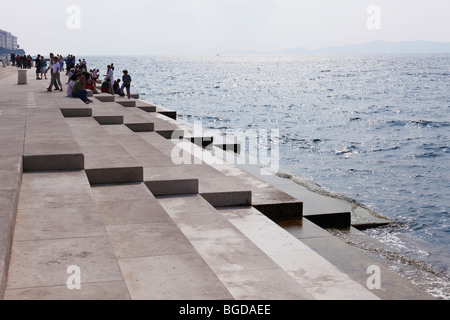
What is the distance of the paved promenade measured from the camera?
4.78 meters

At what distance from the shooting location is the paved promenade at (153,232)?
15.7 ft

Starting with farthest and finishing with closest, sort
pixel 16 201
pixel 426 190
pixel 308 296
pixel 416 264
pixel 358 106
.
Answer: pixel 358 106 < pixel 426 190 < pixel 416 264 < pixel 16 201 < pixel 308 296

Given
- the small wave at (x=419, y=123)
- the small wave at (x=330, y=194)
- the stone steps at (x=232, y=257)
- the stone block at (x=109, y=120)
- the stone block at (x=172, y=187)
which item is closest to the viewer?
the stone steps at (x=232, y=257)

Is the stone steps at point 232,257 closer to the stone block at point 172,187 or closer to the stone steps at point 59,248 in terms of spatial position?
the stone block at point 172,187

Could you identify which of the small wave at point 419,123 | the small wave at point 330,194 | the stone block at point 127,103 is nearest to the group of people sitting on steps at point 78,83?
the stone block at point 127,103

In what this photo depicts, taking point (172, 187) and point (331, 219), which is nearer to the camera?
point (172, 187)

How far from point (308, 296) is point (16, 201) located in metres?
3.44

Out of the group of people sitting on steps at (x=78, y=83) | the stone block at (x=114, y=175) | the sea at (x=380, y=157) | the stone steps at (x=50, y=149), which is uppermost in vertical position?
the group of people sitting on steps at (x=78, y=83)

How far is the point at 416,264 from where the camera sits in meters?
8.62

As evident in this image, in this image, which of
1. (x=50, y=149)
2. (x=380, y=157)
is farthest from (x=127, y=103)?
(x=50, y=149)

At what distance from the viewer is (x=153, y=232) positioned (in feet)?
20.4

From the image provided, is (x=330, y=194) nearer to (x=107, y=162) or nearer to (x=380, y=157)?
(x=107, y=162)
